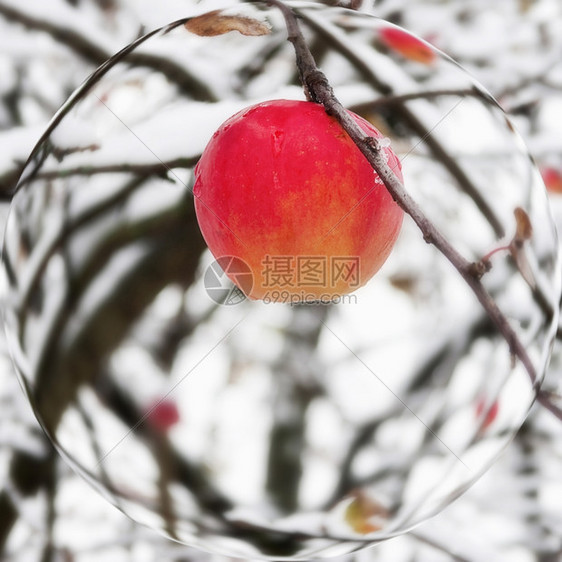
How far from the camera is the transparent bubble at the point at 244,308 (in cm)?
60

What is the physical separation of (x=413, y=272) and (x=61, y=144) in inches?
15.6

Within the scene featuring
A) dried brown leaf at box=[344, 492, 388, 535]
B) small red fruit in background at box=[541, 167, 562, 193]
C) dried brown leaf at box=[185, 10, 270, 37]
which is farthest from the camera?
small red fruit in background at box=[541, 167, 562, 193]

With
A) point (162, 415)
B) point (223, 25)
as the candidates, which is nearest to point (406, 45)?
point (223, 25)

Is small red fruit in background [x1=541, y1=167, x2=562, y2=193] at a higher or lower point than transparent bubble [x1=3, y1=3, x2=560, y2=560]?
higher

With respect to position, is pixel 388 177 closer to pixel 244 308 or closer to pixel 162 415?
pixel 244 308

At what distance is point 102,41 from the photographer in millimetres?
1165

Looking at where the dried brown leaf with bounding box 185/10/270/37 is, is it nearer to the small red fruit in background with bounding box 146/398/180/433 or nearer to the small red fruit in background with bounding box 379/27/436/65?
the small red fruit in background with bounding box 379/27/436/65

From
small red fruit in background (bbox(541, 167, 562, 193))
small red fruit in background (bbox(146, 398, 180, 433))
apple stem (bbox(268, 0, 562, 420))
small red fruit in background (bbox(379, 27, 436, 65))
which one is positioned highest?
small red fruit in background (bbox(541, 167, 562, 193))

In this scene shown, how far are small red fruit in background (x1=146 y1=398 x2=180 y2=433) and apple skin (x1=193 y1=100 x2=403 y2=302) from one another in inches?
7.7

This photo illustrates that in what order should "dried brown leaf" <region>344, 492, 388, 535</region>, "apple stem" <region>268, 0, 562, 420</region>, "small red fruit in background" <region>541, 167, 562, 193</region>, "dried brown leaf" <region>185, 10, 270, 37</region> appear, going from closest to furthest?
"apple stem" <region>268, 0, 562, 420</region> < "dried brown leaf" <region>185, 10, 270, 37</region> < "dried brown leaf" <region>344, 492, 388, 535</region> < "small red fruit in background" <region>541, 167, 562, 193</region>

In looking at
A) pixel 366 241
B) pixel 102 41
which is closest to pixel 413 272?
pixel 366 241

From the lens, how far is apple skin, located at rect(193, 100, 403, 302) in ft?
1.70

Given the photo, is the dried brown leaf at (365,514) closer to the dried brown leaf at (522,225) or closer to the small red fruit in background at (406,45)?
the dried brown leaf at (522,225)

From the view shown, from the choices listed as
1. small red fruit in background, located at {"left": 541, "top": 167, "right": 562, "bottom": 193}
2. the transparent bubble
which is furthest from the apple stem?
small red fruit in background, located at {"left": 541, "top": 167, "right": 562, "bottom": 193}
